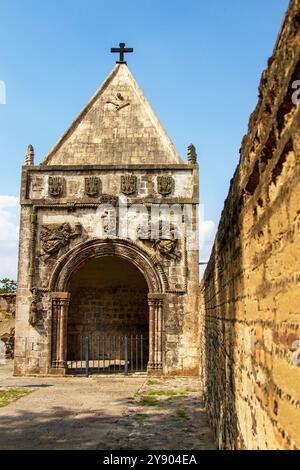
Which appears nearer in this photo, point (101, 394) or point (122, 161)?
point (101, 394)

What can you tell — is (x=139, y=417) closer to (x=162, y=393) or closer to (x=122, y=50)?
(x=162, y=393)

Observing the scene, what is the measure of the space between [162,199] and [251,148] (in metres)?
11.0

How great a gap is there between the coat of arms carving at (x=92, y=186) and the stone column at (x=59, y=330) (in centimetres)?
308

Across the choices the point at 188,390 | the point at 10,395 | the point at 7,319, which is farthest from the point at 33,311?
the point at 188,390

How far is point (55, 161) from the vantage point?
15102 millimetres

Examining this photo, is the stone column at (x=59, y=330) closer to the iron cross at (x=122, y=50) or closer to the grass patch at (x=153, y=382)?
the grass patch at (x=153, y=382)

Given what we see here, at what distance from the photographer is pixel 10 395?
10648 mm

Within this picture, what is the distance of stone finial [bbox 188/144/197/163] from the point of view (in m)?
14.7

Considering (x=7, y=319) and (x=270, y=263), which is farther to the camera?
(x=7, y=319)

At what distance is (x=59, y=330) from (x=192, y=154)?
21.7 ft

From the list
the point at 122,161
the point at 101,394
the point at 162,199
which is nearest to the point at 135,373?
the point at 101,394

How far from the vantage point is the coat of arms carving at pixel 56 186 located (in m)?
14.6

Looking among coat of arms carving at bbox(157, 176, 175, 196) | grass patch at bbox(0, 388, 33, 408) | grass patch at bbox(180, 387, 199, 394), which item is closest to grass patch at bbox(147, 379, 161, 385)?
grass patch at bbox(180, 387, 199, 394)
